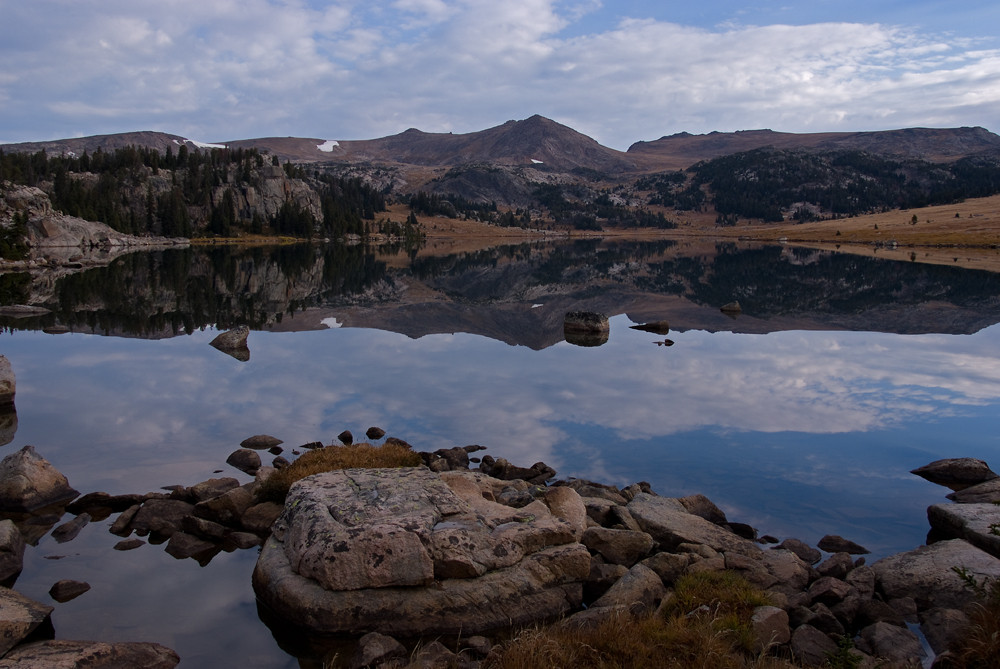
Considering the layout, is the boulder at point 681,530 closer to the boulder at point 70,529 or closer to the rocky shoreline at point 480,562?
the rocky shoreline at point 480,562

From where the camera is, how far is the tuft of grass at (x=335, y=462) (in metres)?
14.1

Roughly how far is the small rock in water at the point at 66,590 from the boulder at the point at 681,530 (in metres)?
9.75

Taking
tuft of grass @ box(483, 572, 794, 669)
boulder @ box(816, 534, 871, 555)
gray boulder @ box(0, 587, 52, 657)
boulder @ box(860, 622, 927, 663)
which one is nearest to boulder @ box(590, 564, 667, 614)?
tuft of grass @ box(483, 572, 794, 669)

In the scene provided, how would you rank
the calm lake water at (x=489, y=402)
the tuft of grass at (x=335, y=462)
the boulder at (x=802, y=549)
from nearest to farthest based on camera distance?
the calm lake water at (x=489, y=402) → the boulder at (x=802, y=549) → the tuft of grass at (x=335, y=462)

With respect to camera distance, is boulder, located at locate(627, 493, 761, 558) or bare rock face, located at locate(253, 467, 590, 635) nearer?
bare rock face, located at locate(253, 467, 590, 635)

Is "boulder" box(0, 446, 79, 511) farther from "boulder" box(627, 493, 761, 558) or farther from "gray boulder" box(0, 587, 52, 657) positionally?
"boulder" box(627, 493, 761, 558)

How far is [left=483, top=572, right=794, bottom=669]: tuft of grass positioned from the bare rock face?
66.1 inches

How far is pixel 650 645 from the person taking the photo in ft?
24.9

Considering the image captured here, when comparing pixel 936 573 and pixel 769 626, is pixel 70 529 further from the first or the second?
pixel 936 573

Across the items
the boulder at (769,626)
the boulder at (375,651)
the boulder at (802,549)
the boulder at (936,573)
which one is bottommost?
the boulder at (802,549)

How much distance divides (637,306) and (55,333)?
3730 centimetres

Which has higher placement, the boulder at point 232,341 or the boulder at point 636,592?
the boulder at point 232,341

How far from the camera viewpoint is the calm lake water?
1191cm

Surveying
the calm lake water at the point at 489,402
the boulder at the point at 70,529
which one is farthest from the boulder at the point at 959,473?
the boulder at the point at 70,529
